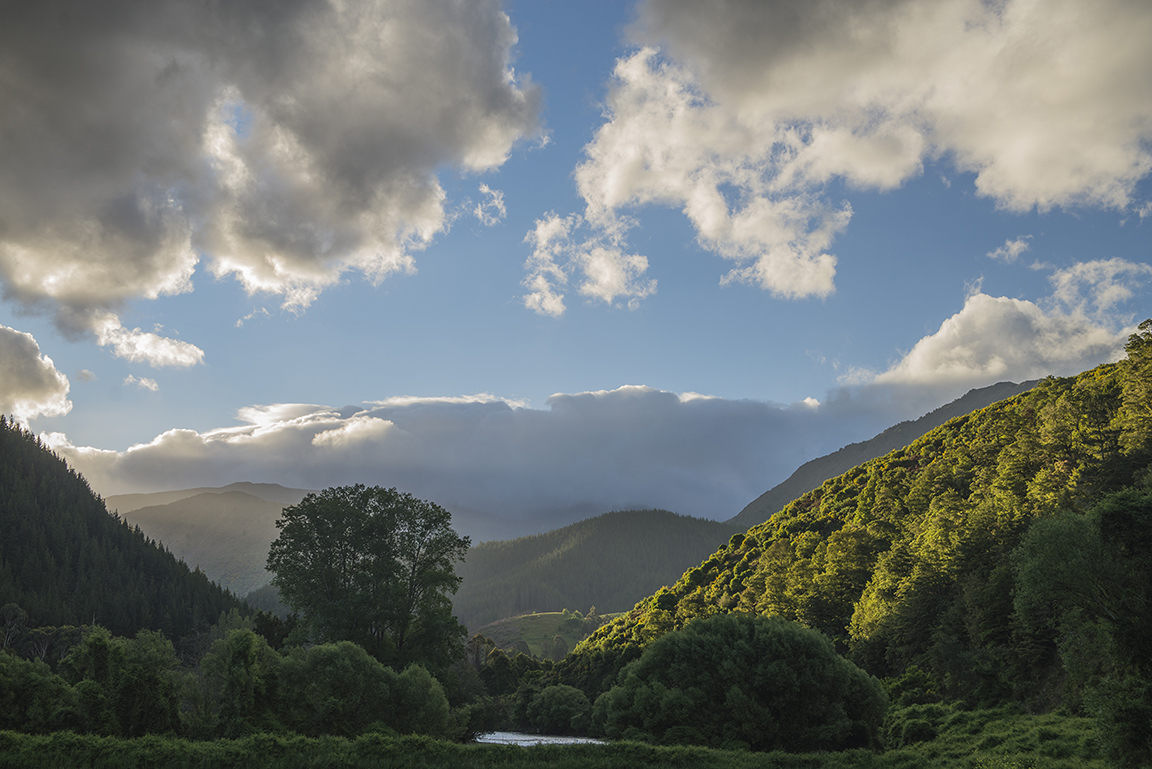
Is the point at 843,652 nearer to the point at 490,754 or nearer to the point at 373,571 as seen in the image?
the point at 373,571

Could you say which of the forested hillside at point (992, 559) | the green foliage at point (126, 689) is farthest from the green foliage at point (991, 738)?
the green foliage at point (126, 689)

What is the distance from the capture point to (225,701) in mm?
39875

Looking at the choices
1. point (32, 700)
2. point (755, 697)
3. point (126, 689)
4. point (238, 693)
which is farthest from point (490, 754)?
point (755, 697)

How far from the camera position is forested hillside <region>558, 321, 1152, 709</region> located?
37406 millimetres

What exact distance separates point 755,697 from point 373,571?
3669cm

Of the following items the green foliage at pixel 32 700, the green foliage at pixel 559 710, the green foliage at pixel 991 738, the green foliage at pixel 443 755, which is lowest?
the green foliage at pixel 559 710

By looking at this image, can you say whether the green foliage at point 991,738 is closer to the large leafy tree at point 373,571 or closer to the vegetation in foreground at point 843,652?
the vegetation in foreground at point 843,652

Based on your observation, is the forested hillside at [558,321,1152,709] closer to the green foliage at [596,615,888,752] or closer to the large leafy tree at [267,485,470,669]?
the green foliage at [596,615,888,752]

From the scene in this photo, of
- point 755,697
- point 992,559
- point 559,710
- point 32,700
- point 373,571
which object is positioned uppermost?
point 373,571

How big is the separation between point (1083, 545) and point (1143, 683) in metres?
7.49

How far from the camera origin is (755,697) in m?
52.8

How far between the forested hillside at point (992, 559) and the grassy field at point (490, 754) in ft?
16.5

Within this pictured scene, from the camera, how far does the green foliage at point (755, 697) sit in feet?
169

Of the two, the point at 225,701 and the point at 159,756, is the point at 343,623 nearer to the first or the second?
the point at 225,701
